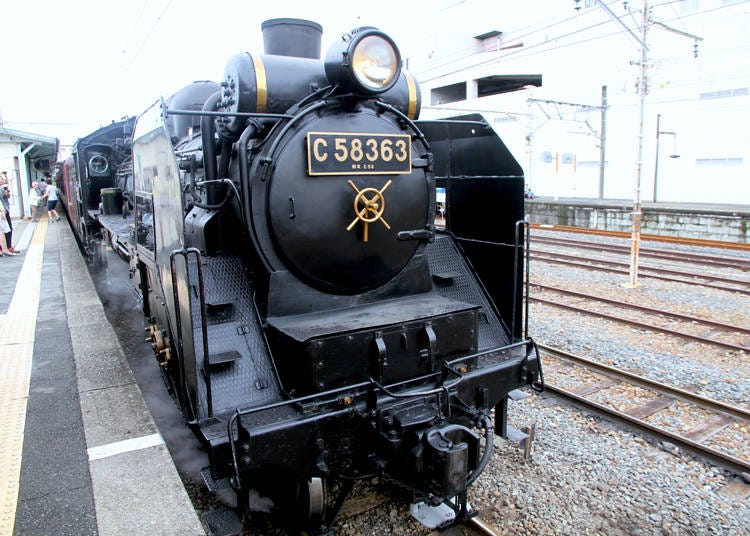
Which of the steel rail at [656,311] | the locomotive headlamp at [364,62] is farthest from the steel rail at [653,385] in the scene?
the locomotive headlamp at [364,62]

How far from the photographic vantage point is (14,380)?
5008mm

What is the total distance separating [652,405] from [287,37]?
4.11m

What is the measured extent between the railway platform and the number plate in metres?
2.02

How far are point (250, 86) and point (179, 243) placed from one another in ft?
3.31

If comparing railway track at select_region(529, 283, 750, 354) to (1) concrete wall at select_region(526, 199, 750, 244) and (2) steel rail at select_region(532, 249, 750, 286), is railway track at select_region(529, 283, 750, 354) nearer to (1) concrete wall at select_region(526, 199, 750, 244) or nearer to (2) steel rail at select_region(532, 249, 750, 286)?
(2) steel rail at select_region(532, 249, 750, 286)

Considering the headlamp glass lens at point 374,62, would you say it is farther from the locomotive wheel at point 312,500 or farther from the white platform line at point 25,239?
the white platform line at point 25,239

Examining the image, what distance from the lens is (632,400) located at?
4.86m

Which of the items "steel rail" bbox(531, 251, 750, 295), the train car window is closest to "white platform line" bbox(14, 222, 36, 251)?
the train car window

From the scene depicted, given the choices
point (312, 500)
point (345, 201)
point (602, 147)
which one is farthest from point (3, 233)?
point (602, 147)

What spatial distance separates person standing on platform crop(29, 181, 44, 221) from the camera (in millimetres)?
20484

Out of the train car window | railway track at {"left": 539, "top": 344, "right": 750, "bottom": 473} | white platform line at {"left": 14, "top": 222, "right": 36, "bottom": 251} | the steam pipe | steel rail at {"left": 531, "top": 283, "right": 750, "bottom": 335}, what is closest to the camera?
the steam pipe

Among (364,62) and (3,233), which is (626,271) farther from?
(3,233)

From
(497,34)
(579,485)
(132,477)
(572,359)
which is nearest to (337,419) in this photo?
(132,477)

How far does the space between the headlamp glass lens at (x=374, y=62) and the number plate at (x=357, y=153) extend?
1.05 ft
